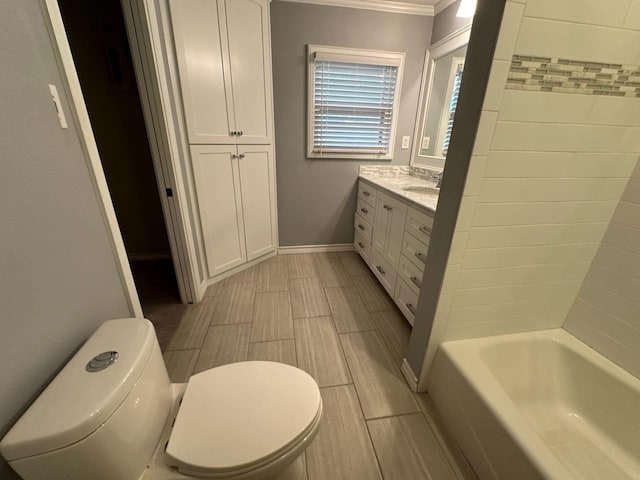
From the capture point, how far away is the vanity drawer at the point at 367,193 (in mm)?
2400

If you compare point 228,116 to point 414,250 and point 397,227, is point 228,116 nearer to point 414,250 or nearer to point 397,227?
point 397,227

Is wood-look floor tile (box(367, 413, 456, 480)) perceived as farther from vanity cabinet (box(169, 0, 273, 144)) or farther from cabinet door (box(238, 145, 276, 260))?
vanity cabinet (box(169, 0, 273, 144))

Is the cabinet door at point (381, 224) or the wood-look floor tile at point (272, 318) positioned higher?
the cabinet door at point (381, 224)

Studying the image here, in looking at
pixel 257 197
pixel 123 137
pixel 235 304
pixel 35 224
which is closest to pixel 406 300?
pixel 235 304

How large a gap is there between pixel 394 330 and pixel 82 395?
5.46 feet

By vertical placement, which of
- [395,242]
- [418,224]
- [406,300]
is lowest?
[406,300]

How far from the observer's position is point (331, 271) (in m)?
2.62

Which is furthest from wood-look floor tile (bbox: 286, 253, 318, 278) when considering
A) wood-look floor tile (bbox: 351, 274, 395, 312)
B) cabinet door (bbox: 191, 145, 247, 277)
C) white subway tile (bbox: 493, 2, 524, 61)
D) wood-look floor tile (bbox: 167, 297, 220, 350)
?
white subway tile (bbox: 493, 2, 524, 61)

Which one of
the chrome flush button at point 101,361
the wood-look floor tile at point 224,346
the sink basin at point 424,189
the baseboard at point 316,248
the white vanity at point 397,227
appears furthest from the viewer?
the baseboard at point 316,248

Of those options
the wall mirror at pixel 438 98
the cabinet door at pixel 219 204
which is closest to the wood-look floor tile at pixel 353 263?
the cabinet door at pixel 219 204

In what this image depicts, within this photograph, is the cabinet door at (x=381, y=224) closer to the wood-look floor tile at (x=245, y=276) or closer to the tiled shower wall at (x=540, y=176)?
the tiled shower wall at (x=540, y=176)

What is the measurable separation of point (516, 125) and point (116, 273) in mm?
1523

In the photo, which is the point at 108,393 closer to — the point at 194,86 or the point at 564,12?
the point at 564,12

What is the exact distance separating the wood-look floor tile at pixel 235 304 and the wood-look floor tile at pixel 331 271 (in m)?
0.66
